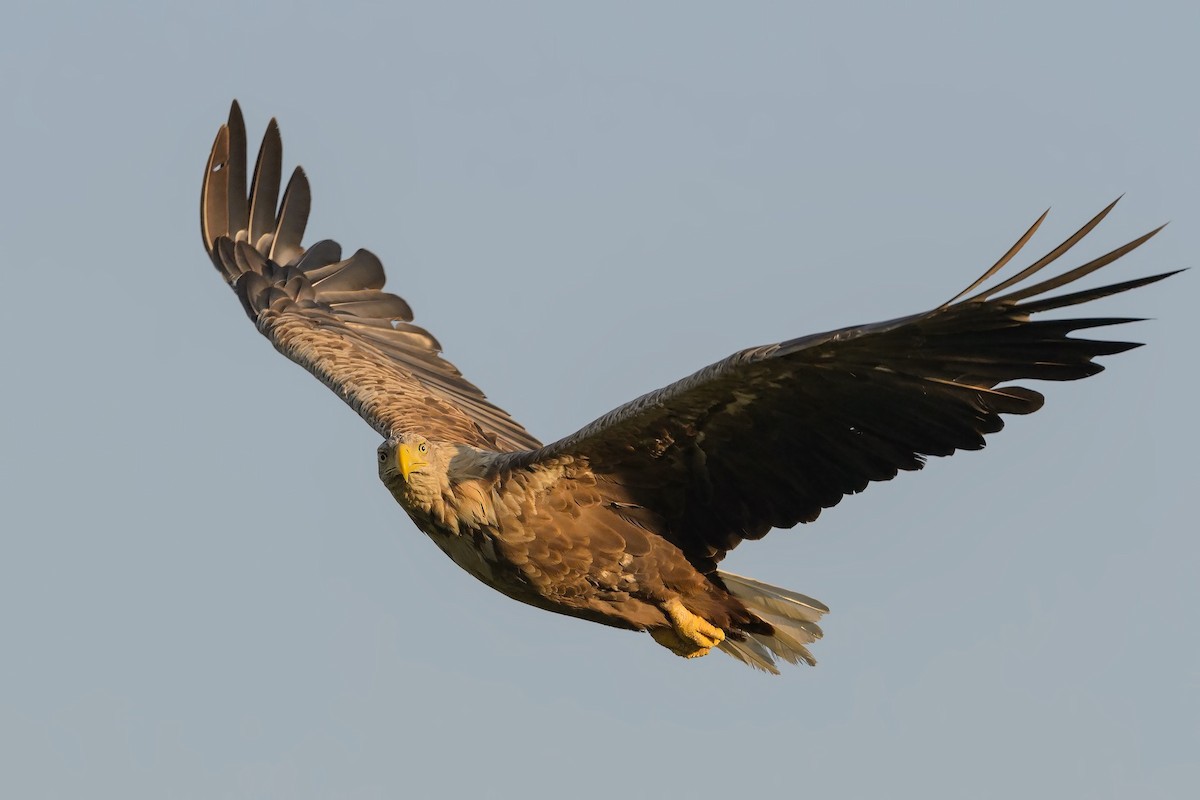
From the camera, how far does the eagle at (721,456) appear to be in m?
6.92

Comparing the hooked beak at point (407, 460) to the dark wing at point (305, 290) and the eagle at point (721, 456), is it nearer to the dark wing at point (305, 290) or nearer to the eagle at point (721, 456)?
the eagle at point (721, 456)

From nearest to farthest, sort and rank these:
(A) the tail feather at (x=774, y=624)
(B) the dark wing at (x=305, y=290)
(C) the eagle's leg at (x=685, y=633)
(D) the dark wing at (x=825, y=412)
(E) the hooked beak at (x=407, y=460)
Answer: (D) the dark wing at (x=825, y=412), (E) the hooked beak at (x=407, y=460), (C) the eagle's leg at (x=685, y=633), (A) the tail feather at (x=774, y=624), (B) the dark wing at (x=305, y=290)

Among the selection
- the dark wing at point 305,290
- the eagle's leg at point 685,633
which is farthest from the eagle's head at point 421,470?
the dark wing at point 305,290

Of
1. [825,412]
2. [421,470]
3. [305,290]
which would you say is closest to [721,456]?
[825,412]

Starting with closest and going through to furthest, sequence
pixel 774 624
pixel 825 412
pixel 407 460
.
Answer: pixel 825 412 → pixel 407 460 → pixel 774 624

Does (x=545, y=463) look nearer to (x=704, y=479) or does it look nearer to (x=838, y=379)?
(x=704, y=479)

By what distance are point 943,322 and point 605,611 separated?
7.44 ft

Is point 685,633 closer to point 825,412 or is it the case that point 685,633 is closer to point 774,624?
point 774,624

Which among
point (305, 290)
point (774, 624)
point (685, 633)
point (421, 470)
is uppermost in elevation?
point (305, 290)

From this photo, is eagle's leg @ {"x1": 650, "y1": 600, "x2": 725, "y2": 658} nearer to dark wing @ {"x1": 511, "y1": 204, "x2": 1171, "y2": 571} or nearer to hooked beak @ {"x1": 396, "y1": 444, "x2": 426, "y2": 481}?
dark wing @ {"x1": 511, "y1": 204, "x2": 1171, "y2": 571}

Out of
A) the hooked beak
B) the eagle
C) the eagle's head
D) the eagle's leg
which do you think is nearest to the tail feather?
the eagle

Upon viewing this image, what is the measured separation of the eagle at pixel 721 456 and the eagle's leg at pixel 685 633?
0.4 inches

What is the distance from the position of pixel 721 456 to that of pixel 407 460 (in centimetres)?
137

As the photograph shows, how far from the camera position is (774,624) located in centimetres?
893
